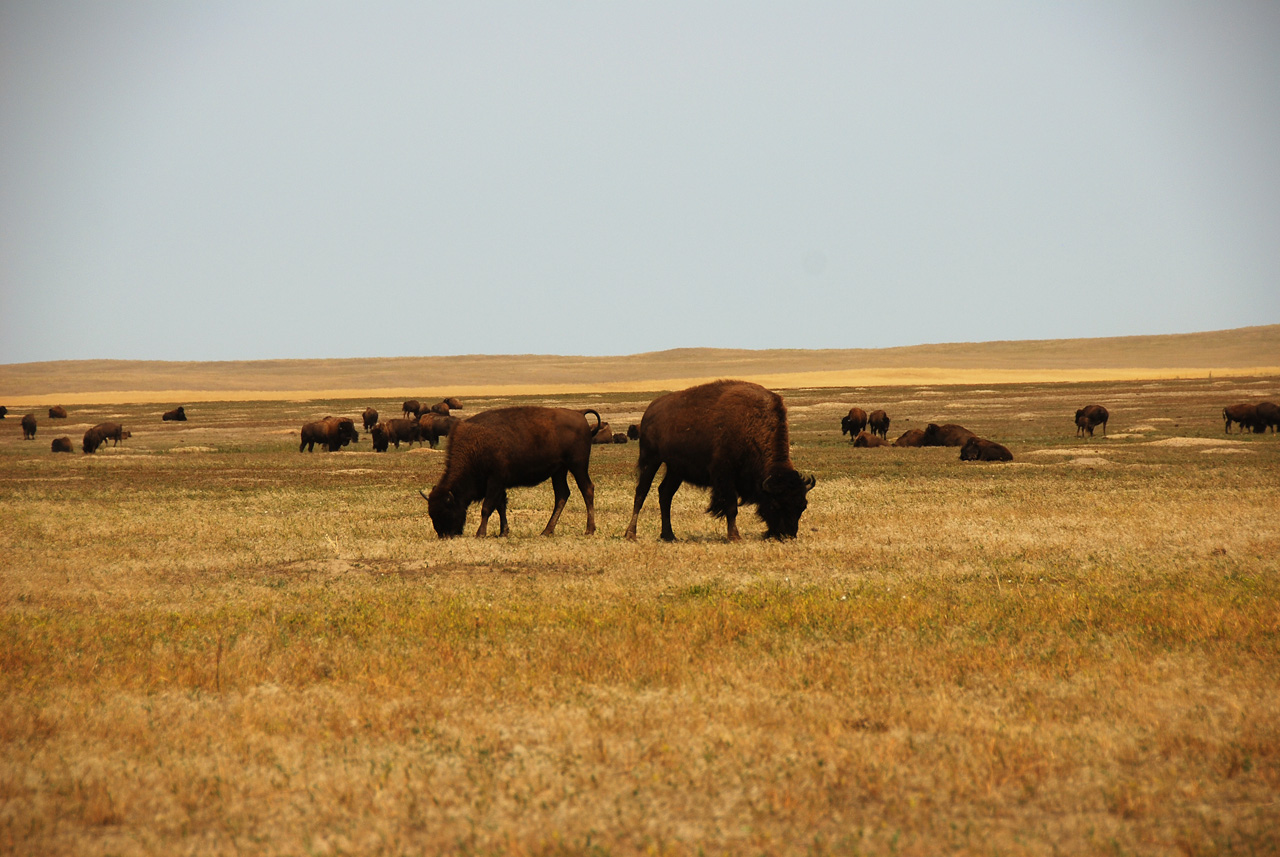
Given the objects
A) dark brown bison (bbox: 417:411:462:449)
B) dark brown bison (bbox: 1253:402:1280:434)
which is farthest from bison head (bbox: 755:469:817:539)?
dark brown bison (bbox: 1253:402:1280:434)

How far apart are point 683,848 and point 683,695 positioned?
96.1 inches

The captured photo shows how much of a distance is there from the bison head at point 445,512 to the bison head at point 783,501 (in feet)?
16.6

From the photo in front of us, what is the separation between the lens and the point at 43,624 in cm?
1020

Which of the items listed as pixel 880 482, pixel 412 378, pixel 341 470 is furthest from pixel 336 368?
pixel 880 482

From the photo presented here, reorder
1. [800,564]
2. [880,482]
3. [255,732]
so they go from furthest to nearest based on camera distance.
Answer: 1. [880,482]
2. [800,564]
3. [255,732]

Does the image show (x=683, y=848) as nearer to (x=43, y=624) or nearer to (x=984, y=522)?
(x=43, y=624)

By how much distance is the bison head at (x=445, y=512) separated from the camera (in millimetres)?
16312

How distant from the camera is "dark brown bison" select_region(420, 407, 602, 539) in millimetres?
16359

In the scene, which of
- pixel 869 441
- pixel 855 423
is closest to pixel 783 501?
pixel 869 441

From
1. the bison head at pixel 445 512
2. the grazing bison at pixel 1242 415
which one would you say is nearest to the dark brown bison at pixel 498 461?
the bison head at pixel 445 512

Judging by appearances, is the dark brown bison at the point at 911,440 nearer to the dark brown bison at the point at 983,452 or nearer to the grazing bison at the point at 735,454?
the dark brown bison at the point at 983,452

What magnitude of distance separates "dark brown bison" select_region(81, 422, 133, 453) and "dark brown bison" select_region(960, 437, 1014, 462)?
116ft

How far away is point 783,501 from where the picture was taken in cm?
1509

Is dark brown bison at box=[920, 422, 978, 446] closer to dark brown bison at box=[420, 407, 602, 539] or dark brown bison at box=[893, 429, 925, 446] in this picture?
dark brown bison at box=[893, 429, 925, 446]
